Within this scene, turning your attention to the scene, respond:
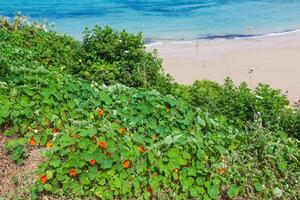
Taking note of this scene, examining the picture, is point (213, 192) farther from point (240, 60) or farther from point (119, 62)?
point (240, 60)

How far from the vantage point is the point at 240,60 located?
17.8 metres

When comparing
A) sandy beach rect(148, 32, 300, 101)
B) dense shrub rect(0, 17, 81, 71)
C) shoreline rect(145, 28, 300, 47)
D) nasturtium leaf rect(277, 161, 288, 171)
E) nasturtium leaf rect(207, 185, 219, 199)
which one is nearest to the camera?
nasturtium leaf rect(207, 185, 219, 199)

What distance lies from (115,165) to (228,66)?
39.9 feet

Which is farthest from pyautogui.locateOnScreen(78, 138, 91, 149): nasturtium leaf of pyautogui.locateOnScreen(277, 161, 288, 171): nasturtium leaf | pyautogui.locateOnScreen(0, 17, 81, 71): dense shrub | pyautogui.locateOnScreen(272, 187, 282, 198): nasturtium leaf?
pyautogui.locateOnScreen(0, 17, 81, 71): dense shrub

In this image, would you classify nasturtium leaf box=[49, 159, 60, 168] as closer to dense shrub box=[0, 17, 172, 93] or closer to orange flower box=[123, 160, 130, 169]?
orange flower box=[123, 160, 130, 169]

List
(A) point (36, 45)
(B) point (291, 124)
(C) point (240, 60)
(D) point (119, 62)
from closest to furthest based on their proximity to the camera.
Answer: (B) point (291, 124) → (D) point (119, 62) → (A) point (36, 45) → (C) point (240, 60)

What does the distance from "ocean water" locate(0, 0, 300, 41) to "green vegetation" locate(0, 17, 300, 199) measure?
1721 cm

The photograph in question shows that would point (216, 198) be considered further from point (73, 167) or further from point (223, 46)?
point (223, 46)

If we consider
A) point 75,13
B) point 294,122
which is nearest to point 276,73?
point 294,122

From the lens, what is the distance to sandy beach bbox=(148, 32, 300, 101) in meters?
15.1

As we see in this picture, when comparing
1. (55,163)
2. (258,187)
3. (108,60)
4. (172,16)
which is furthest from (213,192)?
(172,16)

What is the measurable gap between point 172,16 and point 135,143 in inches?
1022

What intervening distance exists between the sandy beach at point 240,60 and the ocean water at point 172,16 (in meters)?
2.18

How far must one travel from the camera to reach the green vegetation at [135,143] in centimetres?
516
